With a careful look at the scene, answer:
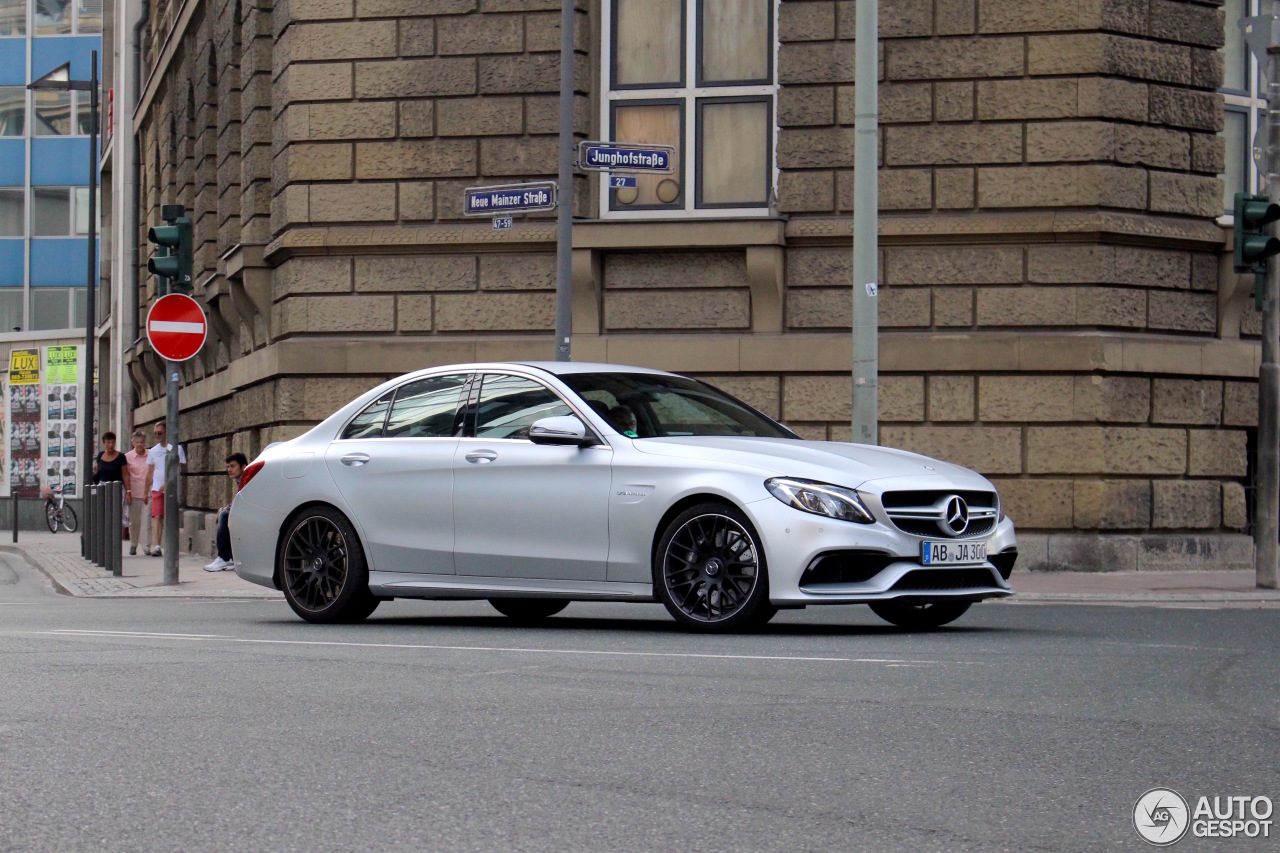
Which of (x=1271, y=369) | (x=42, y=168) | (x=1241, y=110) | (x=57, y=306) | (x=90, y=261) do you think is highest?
(x=42, y=168)

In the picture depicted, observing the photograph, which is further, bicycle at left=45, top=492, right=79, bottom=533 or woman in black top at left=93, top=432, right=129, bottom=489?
bicycle at left=45, top=492, right=79, bottom=533

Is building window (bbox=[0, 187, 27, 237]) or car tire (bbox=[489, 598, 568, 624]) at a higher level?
building window (bbox=[0, 187, 27, 237])

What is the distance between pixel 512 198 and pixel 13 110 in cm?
4703

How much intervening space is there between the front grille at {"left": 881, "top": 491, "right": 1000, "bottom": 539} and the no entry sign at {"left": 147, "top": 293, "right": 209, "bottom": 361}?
30.8 ft

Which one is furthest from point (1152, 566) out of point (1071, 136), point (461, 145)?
point (461, 145)

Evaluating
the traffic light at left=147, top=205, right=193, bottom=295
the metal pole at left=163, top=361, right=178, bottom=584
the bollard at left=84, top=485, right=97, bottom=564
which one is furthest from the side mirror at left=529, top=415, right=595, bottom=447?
the bollard at left=84, top=485, right=97, bottom=564

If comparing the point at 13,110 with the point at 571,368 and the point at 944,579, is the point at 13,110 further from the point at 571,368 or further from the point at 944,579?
Answer: the point at 944,579

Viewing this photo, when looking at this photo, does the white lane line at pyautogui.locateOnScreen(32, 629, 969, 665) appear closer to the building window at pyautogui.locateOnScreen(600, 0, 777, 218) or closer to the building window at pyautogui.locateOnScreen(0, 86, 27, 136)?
the building window at pyautogui.locateOnScreen(600, 0, 777, 218)

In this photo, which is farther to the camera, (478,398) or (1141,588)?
(1141,588)

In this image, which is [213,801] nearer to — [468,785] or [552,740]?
[468,785]

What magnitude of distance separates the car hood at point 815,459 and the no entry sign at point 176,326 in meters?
8.34

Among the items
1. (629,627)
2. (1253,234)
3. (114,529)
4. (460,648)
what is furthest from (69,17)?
(460,648)

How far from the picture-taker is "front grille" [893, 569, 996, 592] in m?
9.64

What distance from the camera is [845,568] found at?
378 inches
